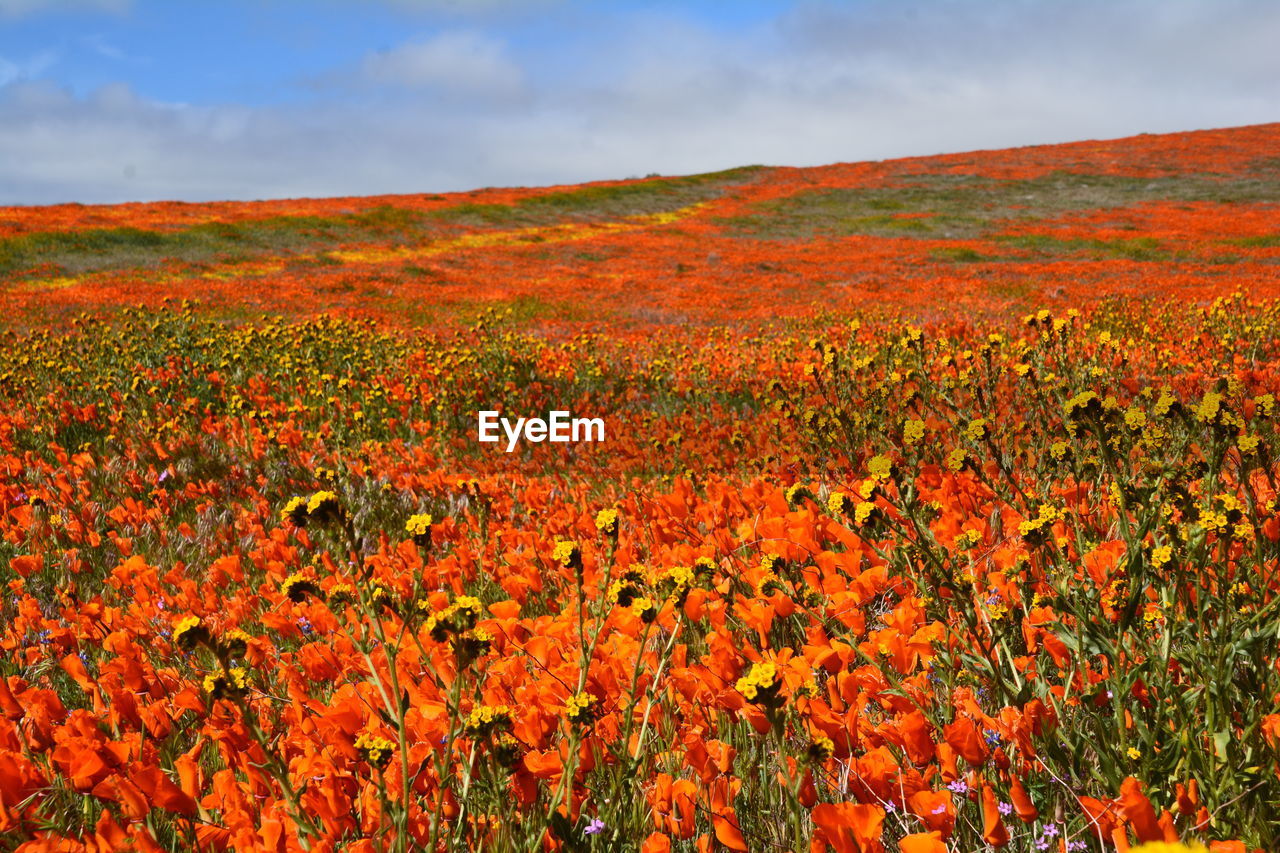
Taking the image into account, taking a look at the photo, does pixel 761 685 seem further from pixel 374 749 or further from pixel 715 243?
pixel 715 243

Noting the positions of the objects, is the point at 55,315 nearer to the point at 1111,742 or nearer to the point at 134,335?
the point at 134,335

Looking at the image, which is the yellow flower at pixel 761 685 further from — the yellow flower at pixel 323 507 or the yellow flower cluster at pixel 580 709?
the yellow flower at pixel 323 507

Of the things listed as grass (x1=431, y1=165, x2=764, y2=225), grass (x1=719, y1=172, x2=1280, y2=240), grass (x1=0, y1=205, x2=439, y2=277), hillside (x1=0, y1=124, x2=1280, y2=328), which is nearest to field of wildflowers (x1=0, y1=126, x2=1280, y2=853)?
hillside (x1=0, y1=124, x2=1280, y2=328)

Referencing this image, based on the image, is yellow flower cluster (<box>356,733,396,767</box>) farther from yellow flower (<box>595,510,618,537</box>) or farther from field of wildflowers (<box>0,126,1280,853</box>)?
yellow flower (<box>595,510,618,537</box>)

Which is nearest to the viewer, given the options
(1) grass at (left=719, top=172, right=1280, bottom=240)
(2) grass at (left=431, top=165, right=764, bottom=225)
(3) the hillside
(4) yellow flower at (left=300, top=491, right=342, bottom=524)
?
(4) yellow flower at (left=300, top=491, right=342, bottom=524)

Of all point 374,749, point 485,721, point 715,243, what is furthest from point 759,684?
point 715,243

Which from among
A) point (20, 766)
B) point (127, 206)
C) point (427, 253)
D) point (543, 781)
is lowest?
point (543, 781)

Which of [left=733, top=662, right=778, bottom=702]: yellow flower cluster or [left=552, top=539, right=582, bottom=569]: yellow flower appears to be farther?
[left=552, top=539, right=582, bottom=569]: yellow flower

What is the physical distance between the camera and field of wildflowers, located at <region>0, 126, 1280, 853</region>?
1599 mm

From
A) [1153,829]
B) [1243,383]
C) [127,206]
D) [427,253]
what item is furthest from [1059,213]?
[127,206]

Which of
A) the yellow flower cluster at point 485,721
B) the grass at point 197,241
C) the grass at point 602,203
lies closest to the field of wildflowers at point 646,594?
the yellow flower cluster at point 485,721

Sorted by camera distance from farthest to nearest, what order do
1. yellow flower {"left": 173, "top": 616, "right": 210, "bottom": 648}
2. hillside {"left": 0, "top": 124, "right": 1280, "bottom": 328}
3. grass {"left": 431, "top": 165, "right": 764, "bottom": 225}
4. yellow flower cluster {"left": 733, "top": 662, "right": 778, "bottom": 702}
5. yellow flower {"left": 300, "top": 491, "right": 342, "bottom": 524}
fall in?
1. grass {"left": 431, "top": 165, "right": 764, "bottom": 225}
2. hillside {"left": 0, "top": 124, "right": 1280, "bottom": 328}
3. yellow flower {"left": 300, "top": 491, "right": 342, "bottom": 524}
4. yellow flower {"left": 173, "top": 616, "right": 210, "bottom": 648}
5. yellow flower cluster {"left": 733, "top": 662, "right": 778, "bottom": 702}

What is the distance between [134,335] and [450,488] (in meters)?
6.34

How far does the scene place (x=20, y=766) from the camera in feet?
5.69
